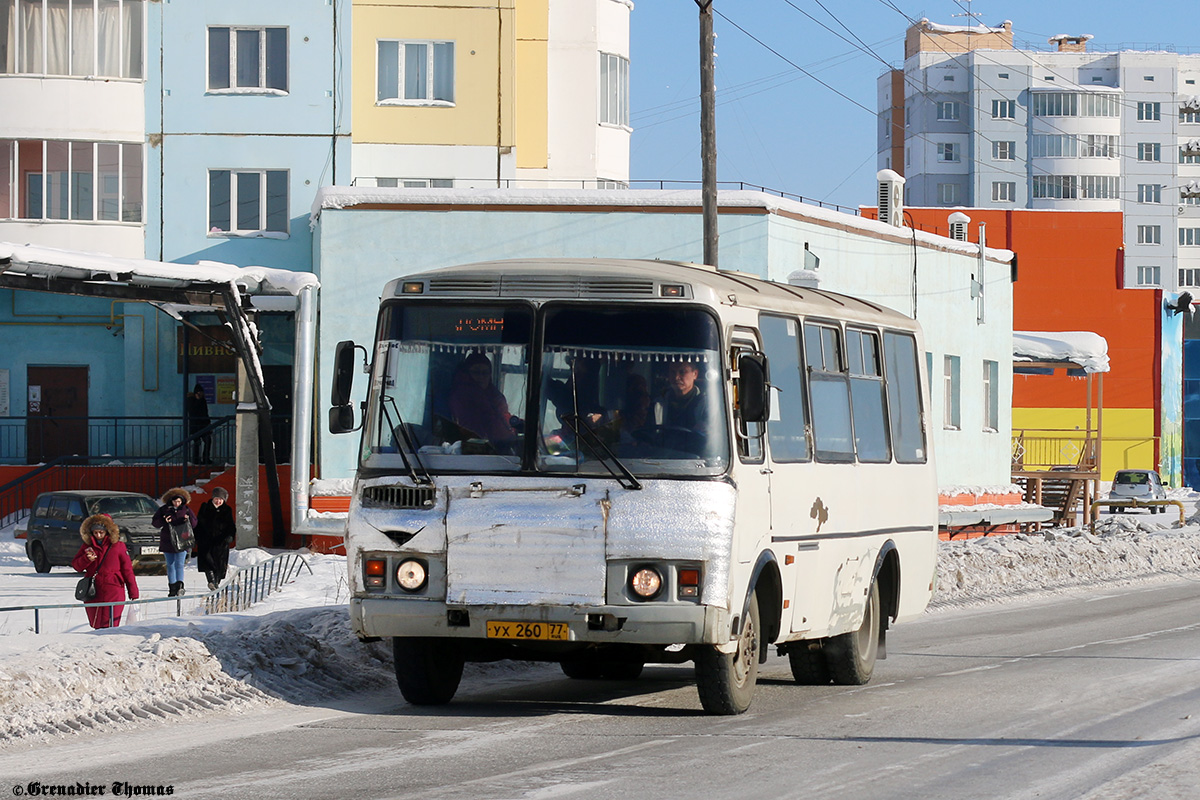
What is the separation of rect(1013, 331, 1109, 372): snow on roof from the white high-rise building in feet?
275

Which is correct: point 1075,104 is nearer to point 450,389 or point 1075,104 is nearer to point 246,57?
point 246,57

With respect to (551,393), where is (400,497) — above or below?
below

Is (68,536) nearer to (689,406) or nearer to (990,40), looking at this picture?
(689,406)

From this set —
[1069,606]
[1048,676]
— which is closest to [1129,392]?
[1069,606]

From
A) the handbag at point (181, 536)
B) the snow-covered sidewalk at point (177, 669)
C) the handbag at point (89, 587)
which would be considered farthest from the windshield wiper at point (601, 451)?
the handbag at point (181, 536)

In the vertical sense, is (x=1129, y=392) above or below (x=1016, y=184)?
below

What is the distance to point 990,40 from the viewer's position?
13412 centimetres

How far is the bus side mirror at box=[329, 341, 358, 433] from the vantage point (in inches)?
423

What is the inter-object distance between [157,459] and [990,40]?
111m

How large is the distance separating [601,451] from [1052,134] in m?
122

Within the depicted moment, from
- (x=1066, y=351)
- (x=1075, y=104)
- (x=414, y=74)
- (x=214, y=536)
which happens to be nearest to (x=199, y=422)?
(x=414, y=74)

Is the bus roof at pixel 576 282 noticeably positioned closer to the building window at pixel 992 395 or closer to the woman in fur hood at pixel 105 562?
the woman in fur hood at pixel 105 562

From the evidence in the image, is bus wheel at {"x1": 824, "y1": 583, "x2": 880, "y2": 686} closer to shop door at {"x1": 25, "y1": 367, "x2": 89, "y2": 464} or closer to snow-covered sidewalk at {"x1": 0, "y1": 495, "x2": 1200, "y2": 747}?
snow-covered sidewalk at {"x1": 0, "y1": 495, "x2": 1200, "y2": 747}

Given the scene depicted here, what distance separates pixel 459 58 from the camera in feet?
126
